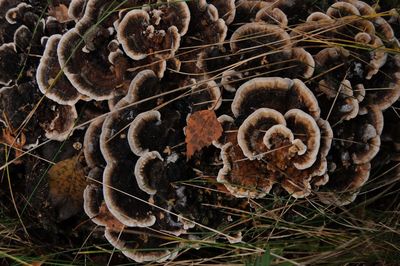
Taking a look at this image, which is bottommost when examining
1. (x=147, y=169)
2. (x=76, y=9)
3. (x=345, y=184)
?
(x=345, y=184)

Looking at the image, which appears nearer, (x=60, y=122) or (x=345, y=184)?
(x=345, y=184)

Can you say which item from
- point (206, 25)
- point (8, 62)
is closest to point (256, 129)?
point (206, 25)

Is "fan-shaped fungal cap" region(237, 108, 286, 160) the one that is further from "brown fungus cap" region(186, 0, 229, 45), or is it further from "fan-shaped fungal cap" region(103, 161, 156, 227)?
"fan-shaped fungal cap" region(103, 161, 156, 227)

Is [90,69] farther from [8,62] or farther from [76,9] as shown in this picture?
[8,62]

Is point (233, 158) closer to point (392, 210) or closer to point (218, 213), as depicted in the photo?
point (218, 213)

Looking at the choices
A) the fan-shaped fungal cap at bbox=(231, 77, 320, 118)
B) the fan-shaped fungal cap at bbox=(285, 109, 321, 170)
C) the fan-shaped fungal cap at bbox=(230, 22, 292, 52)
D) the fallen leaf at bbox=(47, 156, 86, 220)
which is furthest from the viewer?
the fallen leaf at bbox=(47, 156, 86, 220)

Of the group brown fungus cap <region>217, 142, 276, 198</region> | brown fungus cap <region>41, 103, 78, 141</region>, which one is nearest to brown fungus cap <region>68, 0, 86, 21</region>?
brown fungus cap <region>41, 103, 78, 141</region>

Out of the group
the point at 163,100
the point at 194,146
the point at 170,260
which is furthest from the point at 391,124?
the point at 170,260
